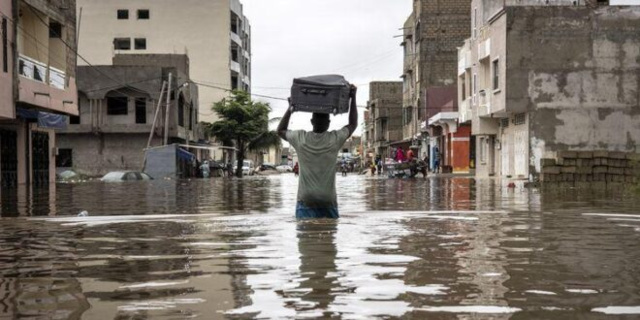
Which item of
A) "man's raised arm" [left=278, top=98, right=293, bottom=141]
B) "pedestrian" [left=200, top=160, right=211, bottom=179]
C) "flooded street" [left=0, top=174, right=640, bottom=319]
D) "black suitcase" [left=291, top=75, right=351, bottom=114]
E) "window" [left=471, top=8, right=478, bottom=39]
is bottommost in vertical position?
"flooded street" [left=0, top=174, right=640, bottom=319]

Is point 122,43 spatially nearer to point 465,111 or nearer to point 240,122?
point 240,122

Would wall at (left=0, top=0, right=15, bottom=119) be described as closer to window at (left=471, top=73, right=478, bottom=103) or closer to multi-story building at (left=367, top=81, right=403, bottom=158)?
window at (left=471, top=73, right=478, bottom=103)

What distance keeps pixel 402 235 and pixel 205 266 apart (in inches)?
115

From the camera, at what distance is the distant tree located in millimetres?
62375

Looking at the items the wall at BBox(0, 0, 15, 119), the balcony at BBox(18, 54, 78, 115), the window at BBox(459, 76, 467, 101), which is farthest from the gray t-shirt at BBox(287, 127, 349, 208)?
the window at BBox(459, 76, 467, 101)

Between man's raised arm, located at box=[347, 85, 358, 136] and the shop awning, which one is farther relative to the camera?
the shop awning

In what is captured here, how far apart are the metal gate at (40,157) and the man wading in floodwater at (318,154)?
82.0ft

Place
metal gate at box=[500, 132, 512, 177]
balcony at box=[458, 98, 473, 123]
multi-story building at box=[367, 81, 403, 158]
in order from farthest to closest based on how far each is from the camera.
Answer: multi-story building at box=[367, 81, 403, 158] < balcony at box=[458, 98, 473, 123] < metal gate at box=[500, 132, 512, 177]

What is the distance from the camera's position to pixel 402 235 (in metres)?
8.26

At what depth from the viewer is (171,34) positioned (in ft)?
246

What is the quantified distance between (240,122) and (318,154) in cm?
5481

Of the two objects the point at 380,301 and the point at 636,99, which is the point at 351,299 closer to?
the point at 380,301

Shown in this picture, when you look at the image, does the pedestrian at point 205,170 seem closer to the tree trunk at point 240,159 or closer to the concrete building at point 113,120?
the concrete building at point 113,120

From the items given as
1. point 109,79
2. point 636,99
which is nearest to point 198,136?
point 109,79
